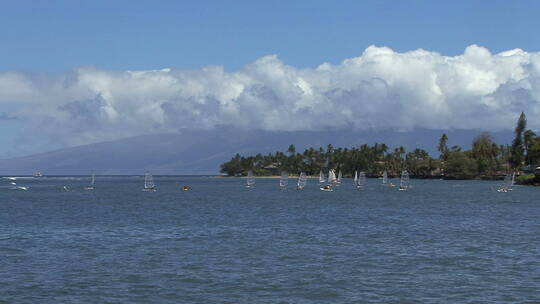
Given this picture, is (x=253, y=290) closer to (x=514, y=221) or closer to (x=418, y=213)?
(x=514, y=221)

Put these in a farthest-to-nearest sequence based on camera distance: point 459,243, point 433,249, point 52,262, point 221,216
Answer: point 221,216, point 459,243, point 433,249, point 52,262

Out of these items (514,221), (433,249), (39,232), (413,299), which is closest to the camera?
(413,299)

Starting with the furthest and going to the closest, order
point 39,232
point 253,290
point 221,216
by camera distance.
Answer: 1. point 221,216
2. point 39,232
3. point 253,290

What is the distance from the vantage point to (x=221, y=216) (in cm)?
9231

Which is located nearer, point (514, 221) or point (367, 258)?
point (367, 258)

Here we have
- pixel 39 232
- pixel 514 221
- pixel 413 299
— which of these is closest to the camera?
pixel 413 299

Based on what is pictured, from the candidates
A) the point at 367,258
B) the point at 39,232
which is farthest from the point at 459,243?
the point at 39,232

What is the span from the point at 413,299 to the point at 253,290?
8154mm

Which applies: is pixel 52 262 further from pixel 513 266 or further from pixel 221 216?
pixel 221 216

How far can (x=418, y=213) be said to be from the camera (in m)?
97.9

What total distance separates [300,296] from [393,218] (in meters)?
53.6

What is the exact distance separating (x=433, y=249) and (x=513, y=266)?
9.05 m

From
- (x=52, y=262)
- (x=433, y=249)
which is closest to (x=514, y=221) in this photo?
(x=433, y=249)

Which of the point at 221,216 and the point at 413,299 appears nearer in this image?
the point at 413,299
